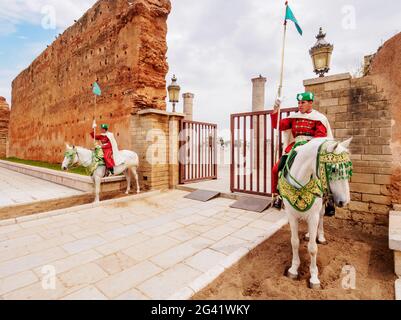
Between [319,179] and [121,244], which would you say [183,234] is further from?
[319,179]

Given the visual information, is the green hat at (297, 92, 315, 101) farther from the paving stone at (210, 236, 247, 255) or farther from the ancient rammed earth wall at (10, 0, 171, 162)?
the ancient rammed earth wall at (10, 0, 171, 162)

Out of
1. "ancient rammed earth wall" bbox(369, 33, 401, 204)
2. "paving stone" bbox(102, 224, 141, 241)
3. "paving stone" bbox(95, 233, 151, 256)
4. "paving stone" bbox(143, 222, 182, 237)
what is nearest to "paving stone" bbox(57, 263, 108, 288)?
"paving stone" bbox(95, 233, 151, 256)

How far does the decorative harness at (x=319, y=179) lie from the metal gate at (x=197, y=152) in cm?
598

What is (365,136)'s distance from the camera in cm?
420

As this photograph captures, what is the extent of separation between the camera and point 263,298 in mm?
2305

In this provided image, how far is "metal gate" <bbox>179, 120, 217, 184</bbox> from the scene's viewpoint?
848 cm

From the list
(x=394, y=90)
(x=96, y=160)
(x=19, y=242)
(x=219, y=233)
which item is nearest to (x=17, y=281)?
(x=19, y=242)

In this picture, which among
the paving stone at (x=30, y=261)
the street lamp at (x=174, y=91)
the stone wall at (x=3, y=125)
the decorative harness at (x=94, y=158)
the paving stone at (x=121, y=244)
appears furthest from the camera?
the stone wall at (x=3, y=125)

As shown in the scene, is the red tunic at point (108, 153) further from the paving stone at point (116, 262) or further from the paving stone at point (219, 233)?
the paving stone at point (219, 233)

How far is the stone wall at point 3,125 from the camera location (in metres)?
25.5

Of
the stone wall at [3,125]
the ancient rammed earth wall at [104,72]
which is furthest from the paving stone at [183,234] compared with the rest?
the stone wall at [3,125]

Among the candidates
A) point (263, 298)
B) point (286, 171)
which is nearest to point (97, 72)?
point (286, 171)
